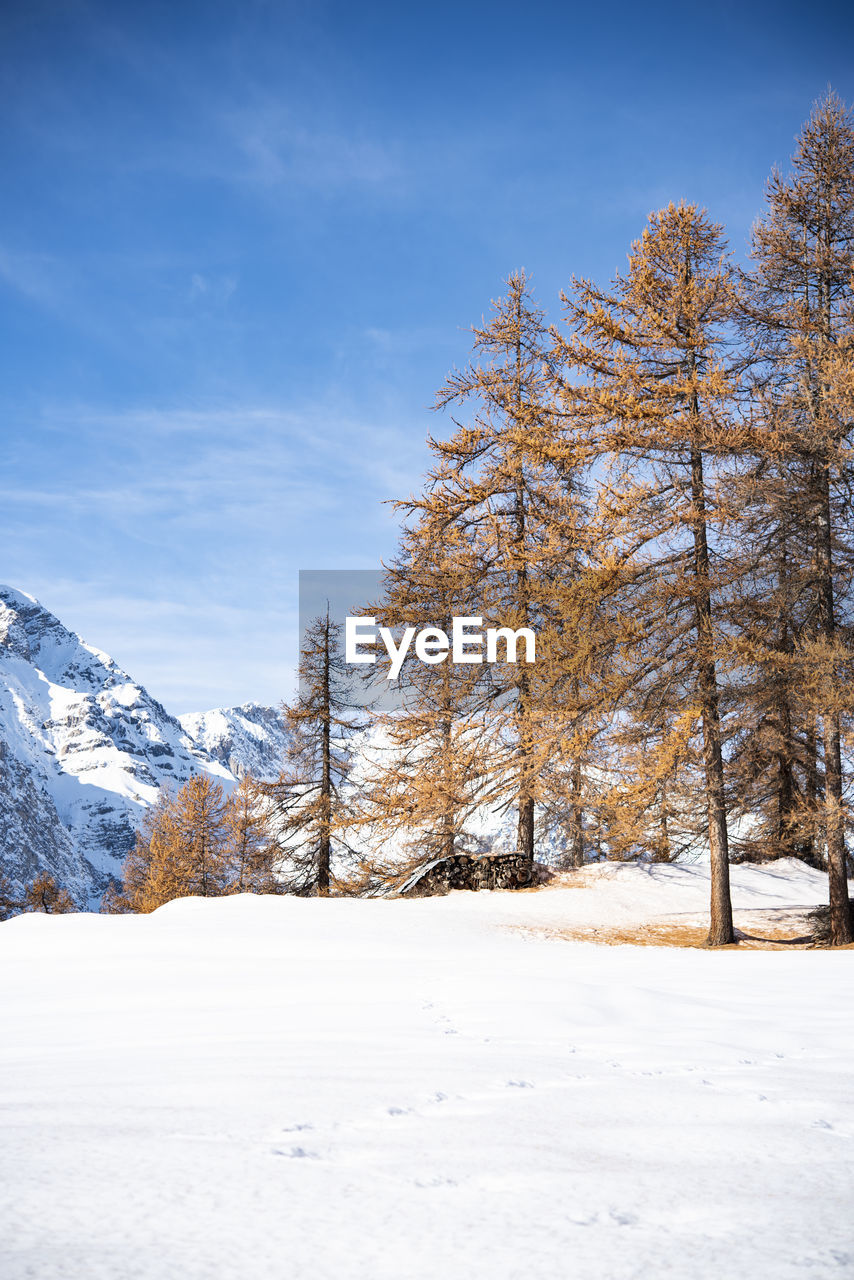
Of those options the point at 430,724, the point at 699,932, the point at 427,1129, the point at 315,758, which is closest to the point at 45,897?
the point at 315,758

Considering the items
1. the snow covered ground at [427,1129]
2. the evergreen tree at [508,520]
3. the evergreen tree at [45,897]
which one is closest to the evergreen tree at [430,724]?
the evergreen tree at [508,520]

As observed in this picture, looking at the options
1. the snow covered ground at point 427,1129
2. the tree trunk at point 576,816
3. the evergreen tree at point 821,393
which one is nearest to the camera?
the snow covered ground at point 427,1129

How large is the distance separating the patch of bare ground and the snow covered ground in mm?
6794

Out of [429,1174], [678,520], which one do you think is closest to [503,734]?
[678,520]

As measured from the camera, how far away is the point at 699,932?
13133 mm

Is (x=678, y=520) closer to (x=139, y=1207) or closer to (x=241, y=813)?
(x=139, y=1207)

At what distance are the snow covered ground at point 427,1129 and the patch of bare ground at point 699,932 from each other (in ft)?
22.3

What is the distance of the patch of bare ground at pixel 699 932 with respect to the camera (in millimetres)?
12047

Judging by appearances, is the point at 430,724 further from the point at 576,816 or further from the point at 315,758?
the point at 315,758

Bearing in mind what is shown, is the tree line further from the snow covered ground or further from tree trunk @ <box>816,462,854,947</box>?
the snow covered ground

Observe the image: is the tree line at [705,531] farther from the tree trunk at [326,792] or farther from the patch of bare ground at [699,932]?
the tree trunk at [326,792]

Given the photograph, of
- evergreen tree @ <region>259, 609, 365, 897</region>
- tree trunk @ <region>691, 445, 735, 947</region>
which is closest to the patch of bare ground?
tree trunk @ <region>691, 445, 735, 947</region>

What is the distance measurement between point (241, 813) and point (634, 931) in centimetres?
1680

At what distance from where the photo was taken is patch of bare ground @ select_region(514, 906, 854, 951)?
12047 millimetres
